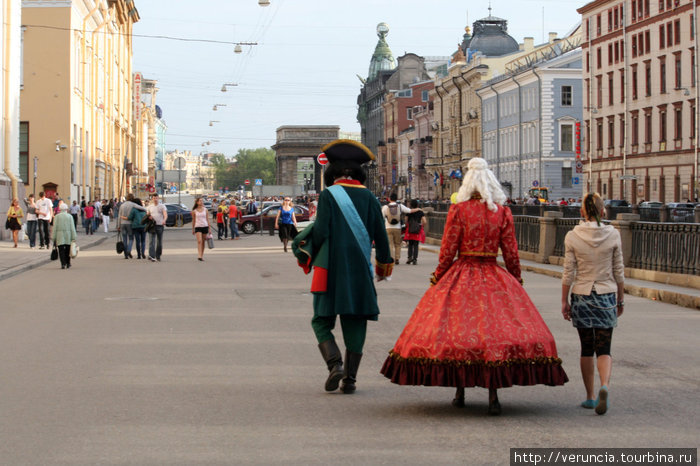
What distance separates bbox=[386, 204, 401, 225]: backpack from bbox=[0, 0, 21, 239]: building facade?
17469mm

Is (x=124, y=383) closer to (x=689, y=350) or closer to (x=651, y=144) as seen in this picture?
(x=689, y=350)

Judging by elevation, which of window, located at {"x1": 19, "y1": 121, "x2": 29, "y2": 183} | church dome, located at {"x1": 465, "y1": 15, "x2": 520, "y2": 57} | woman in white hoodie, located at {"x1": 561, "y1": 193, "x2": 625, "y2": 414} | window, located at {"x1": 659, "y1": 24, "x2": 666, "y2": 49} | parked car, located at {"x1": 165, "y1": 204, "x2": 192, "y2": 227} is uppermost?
church dome, located at {"x1": 465, "y1": 15, "x2": 520, "y2": 57}

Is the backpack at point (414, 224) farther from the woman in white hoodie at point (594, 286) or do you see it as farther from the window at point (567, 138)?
the window at point (567, 138)

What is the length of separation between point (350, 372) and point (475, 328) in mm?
1519

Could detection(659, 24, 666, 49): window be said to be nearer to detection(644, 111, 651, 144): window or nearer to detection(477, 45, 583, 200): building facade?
detection(644, 111, 651, 144): window

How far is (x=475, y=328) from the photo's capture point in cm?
694

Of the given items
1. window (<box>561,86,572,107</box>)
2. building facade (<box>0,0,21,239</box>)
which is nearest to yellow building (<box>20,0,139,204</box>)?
building facade (<box>0,0,21,239</box>)

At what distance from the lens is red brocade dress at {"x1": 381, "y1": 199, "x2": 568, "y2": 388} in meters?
6.89

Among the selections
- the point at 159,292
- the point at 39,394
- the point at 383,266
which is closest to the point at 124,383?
the point at 39,394

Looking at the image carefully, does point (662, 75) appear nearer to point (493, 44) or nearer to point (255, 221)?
point (255, 221)

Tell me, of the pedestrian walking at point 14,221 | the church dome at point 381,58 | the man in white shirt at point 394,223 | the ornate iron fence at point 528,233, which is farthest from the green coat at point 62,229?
the church dome at point 381,58

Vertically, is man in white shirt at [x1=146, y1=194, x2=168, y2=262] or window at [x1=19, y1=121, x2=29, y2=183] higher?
window at [x1=19, y1=121, x2=29, y2=183]

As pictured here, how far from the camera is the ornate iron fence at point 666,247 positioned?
17.7 meters

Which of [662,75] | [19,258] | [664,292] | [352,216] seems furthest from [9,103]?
[662,75]
